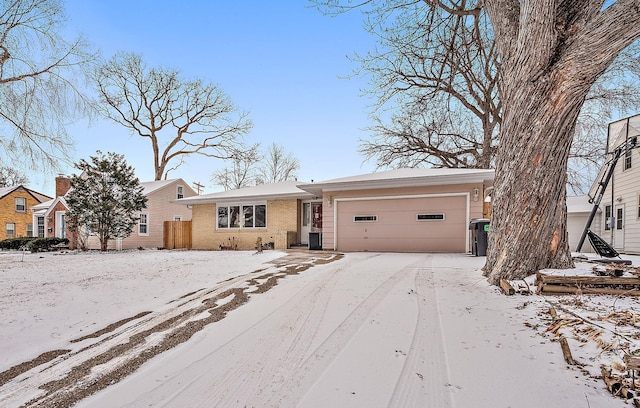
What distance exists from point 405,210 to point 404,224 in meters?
0.47

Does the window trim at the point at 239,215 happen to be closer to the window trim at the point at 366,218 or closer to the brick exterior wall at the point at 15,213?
the window trim at the point at 366,218

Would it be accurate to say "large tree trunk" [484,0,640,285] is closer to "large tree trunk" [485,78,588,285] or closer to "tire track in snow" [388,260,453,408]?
"large tree trunk" [485,78,588,285]

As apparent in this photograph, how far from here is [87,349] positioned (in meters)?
3.29

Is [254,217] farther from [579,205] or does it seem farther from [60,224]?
[579,205]

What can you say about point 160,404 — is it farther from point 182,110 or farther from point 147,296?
point 182,110

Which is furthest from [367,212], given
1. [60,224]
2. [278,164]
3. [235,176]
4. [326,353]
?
[235,176]

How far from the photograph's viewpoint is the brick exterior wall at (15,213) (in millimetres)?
25172

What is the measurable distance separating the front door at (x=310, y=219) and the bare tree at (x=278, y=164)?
19.6m

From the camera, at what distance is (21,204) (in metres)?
26.1

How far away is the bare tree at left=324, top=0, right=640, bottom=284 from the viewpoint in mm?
4078

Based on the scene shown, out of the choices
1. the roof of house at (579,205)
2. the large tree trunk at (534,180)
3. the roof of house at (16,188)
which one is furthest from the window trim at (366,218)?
the roof of house at (16,188)

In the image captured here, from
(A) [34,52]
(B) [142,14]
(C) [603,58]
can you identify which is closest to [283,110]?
(B) [142,14]

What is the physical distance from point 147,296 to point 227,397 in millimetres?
3659

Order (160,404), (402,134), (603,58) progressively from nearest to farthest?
(160,404), (603,58), (402,134)
